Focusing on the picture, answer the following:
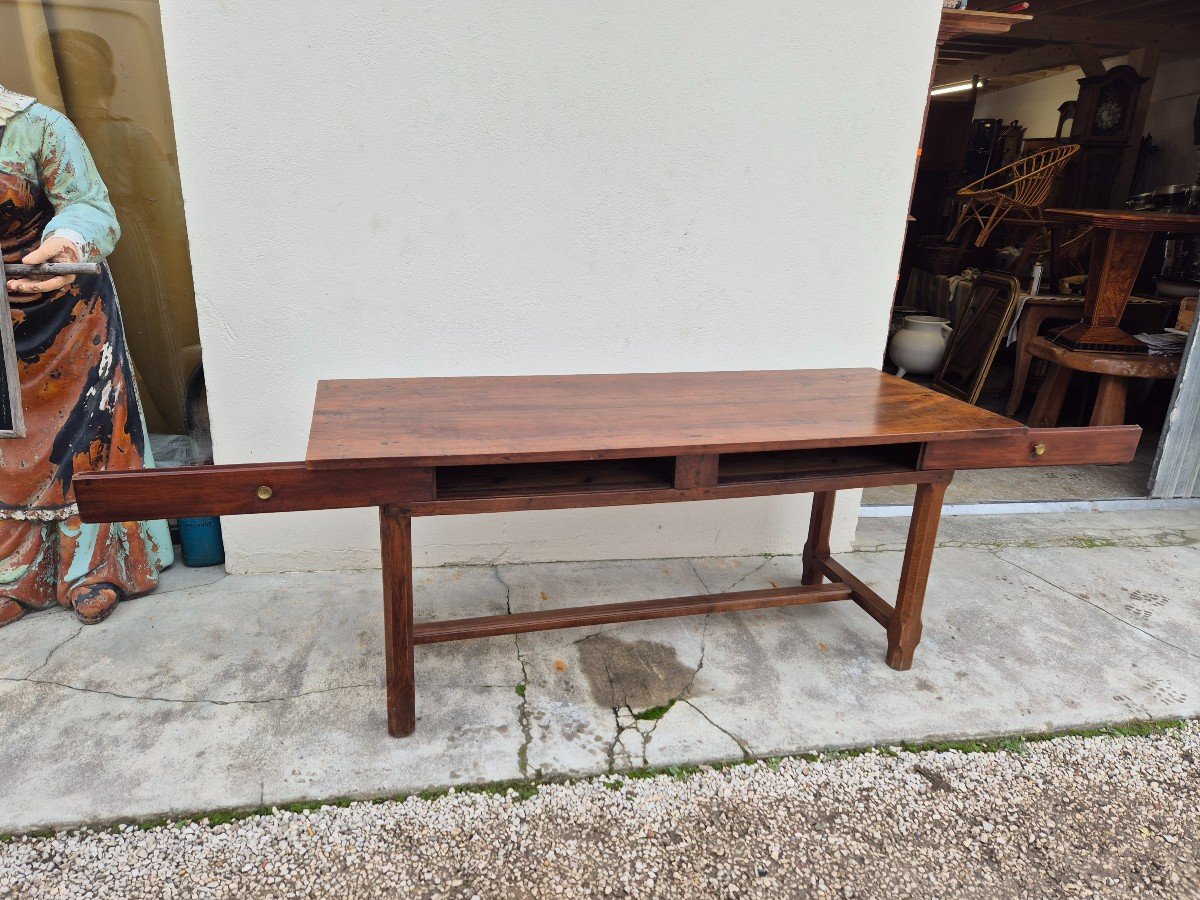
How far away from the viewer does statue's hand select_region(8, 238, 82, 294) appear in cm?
243

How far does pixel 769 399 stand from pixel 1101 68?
8102 mm

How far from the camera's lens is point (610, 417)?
7.20 ft

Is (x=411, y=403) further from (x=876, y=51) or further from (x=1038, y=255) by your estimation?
(x=1038, y=255)

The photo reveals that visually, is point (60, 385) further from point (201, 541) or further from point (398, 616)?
point (398, 616)

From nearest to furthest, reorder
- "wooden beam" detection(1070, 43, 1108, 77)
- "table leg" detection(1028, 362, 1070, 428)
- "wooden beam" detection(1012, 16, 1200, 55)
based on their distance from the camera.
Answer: "table leg" detection(1028, 362, 1070, 428) → "wooden beam" detection(1012, 16, 1200, 55) → "wooden beam" detection(1070, 43, 1108, 77)

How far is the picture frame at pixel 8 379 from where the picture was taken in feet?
7.79

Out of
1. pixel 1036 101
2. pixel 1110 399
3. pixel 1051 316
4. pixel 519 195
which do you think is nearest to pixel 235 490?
pixel 519 195

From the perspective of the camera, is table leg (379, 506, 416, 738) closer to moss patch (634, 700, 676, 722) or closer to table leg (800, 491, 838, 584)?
moss patch (634, 700, 676, 722)

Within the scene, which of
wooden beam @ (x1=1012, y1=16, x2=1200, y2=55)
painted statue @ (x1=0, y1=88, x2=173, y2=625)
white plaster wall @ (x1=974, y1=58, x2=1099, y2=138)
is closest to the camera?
painted statue @ (x1=0, y1=88, x2=173, y2=625)

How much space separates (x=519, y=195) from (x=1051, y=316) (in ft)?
12.8

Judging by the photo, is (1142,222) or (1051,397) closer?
(1142,222)

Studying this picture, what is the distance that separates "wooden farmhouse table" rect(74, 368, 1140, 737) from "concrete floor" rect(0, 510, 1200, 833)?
0.20m

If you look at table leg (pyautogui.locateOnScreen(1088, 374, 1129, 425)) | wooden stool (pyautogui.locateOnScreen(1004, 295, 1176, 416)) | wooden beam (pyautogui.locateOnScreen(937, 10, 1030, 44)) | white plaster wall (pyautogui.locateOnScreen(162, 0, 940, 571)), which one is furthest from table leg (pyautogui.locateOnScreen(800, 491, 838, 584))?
wooden stool (pyautogui.locateOnScreen(1004, 295, 1176, 416))

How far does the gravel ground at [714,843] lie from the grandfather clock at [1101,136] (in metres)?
7.24
